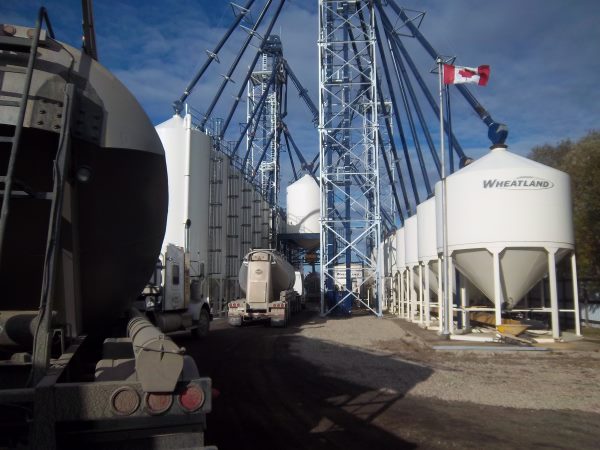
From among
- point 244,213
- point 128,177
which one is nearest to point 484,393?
point 128,177

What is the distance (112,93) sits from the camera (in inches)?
168

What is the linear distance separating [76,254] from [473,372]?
9.05 m

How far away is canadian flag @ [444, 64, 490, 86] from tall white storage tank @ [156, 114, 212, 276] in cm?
1451

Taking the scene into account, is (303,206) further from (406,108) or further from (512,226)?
(512,226)

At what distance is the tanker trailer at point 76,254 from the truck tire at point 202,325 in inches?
472

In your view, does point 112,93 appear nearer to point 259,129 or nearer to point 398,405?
point 398,405

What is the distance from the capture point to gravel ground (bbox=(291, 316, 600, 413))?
340 inches

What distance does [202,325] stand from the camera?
686 inches

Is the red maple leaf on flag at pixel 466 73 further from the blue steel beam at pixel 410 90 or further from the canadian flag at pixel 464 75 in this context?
the blue steel beam at pixel 410 90

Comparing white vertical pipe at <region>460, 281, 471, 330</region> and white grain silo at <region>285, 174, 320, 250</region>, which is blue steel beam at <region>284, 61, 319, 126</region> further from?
white vertical pipe at <region>460, 281, 471, 330</region>

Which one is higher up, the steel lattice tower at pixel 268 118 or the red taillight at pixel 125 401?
the steel lattice tower at pixel 268 118

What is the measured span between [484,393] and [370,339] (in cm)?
832

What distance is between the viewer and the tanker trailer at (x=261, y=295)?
2281 cm

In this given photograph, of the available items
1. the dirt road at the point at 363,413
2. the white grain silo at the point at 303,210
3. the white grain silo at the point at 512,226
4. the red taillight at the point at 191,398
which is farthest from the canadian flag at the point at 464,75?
the white grain silo at the point at 303,210
